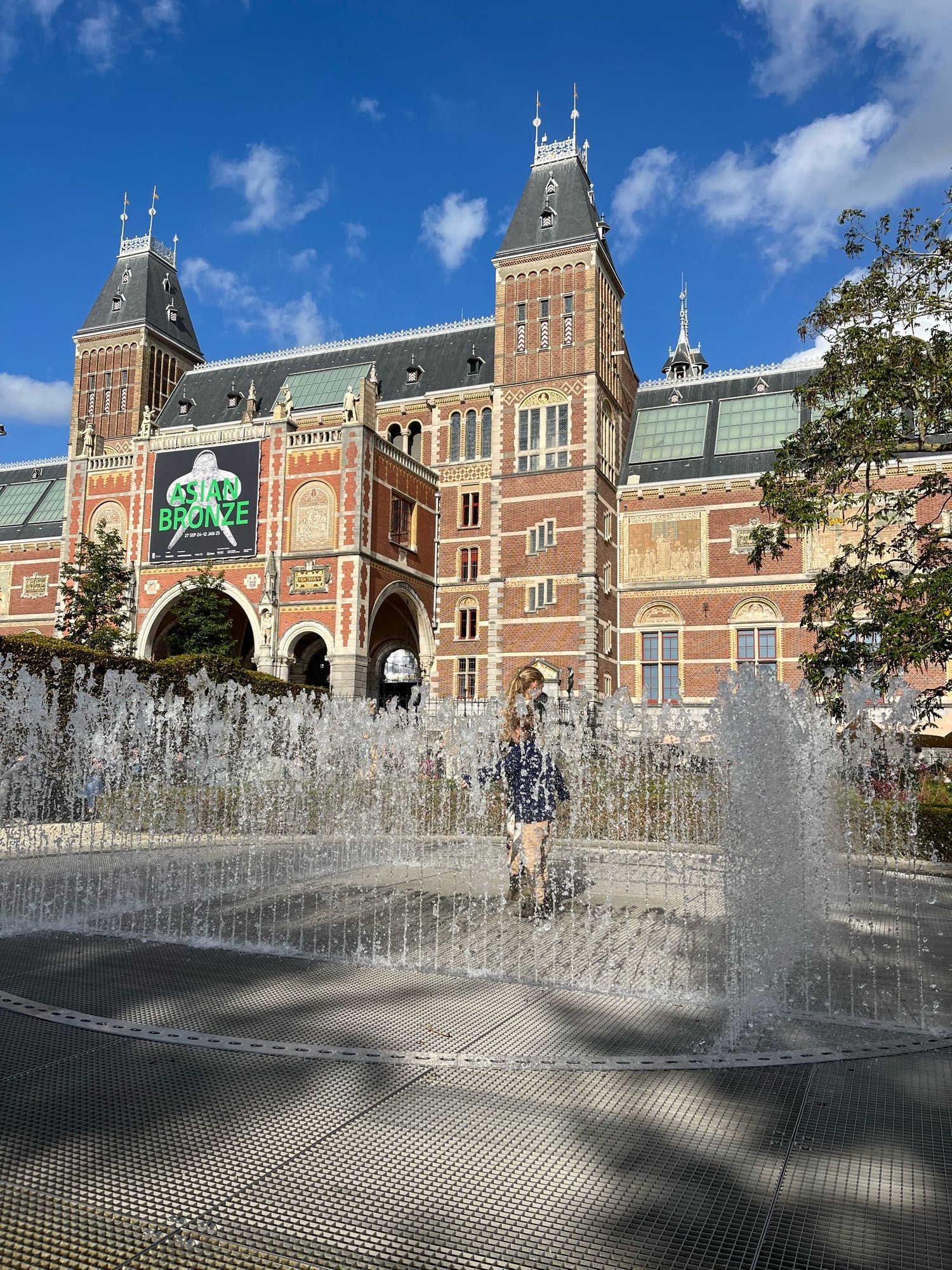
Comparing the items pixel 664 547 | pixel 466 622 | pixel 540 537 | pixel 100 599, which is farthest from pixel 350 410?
pixel 664 547

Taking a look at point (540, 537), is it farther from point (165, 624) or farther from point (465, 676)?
point (165, 624)

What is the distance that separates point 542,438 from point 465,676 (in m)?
9.34

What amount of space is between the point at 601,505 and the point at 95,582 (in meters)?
17.8

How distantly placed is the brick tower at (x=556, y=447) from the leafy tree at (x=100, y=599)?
12.9m

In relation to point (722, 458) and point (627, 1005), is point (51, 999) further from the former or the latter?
point (722, 458)

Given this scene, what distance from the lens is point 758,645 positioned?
32500 millimetres

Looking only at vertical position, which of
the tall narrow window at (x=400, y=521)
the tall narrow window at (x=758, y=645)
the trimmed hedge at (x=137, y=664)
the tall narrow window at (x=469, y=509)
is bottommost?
the trimmed hedge at (x=137, y=664)

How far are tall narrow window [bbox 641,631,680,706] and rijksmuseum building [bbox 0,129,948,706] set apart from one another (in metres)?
0.07

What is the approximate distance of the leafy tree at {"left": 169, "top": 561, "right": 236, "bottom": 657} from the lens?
2980 cm

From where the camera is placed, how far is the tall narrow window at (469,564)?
116ft

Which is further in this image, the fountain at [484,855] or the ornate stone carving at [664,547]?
the ornate stone carving at [664,547]

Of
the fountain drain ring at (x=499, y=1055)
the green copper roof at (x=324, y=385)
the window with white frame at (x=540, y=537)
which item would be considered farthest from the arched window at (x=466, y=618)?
the fountain drain ring at (x=499, y=1055)

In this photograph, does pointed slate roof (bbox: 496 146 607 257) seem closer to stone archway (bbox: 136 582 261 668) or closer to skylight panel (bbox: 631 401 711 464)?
skylight panel (bbox: 631 401 711 464)

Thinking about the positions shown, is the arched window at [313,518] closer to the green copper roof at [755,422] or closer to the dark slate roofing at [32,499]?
the green copper roof at [755,422]
